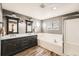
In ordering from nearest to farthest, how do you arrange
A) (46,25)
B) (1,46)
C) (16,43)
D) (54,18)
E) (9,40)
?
(1,46) → (9,40) → (16,43) → (54,18) → (46,25)

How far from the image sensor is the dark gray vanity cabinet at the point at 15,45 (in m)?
1.90

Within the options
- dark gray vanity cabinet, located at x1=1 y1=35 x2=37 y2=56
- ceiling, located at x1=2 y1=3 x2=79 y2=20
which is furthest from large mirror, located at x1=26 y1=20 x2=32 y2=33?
ceiling, located at x1=2 y1=3 x2=79 y2=20

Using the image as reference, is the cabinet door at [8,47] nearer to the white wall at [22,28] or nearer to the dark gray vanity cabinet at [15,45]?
the dark gray vanity cabinet at [15,45]

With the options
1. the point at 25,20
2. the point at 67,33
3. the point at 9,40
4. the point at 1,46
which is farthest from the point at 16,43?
the point at 67,33

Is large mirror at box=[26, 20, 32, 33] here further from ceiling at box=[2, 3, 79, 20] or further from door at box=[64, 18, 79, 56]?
door at box=[64, 18, 79, 56]

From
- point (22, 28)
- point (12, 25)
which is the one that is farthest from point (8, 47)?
point (22, 28)

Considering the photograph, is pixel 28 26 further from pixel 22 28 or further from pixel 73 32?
pixel 73 32

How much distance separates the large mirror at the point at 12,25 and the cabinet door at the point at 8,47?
542 mm

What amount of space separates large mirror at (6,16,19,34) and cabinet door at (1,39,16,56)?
542 mm

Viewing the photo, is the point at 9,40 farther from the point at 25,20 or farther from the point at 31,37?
the point at 25,20

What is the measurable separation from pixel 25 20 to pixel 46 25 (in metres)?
1.20

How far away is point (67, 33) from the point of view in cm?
151

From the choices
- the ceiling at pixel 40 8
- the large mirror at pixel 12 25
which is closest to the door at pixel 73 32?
the ceiling at pixel 40 8

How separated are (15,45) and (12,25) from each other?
0.82 metres
